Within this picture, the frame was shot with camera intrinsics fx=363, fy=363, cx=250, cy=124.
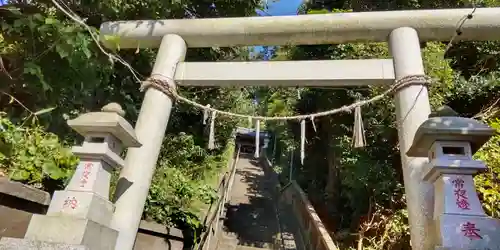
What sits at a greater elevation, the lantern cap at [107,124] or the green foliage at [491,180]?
the green foliage at [491,180]

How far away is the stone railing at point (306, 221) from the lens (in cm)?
711

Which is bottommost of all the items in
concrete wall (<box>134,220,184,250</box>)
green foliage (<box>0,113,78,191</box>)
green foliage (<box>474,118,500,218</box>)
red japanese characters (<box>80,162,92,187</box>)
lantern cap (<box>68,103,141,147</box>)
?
concrete wall (<box>134,220,184,250</box>)

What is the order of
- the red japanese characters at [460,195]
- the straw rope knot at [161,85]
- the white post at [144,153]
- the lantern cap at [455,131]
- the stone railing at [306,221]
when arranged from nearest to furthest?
the red japanese characters at [460,195] < the lantern cap at [455,131] < the white post at [144,153] < the straw rope knot at [161,85] < the stone railing at [306,221]

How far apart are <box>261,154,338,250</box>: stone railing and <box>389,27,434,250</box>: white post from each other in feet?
10.2

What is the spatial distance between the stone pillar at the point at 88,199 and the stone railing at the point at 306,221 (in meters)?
4.18

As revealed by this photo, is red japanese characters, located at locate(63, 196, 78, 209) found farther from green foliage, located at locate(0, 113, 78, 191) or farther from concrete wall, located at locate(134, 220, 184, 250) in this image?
concrete wall, located at locate(134, 220, 184, 250)

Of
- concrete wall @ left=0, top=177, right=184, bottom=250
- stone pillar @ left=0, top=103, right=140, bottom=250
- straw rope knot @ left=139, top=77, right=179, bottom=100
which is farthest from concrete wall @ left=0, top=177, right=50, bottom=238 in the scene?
straw rope knot @ left=139, top=77, right=179, bottom=100

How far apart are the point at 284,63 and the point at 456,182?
225 centimetres

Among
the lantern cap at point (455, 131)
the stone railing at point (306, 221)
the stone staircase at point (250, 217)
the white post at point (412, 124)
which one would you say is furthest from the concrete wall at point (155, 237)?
the stone staircase at point (250, 217)

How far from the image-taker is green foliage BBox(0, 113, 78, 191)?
388 cm

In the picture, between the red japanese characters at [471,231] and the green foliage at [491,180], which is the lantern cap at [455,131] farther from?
the green foliage at [491,180]

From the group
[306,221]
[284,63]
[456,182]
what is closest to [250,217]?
[306,221]

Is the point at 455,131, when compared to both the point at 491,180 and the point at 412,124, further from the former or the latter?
the point at 491,180

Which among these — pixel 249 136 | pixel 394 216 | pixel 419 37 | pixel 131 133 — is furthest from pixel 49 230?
pixel 249 136
